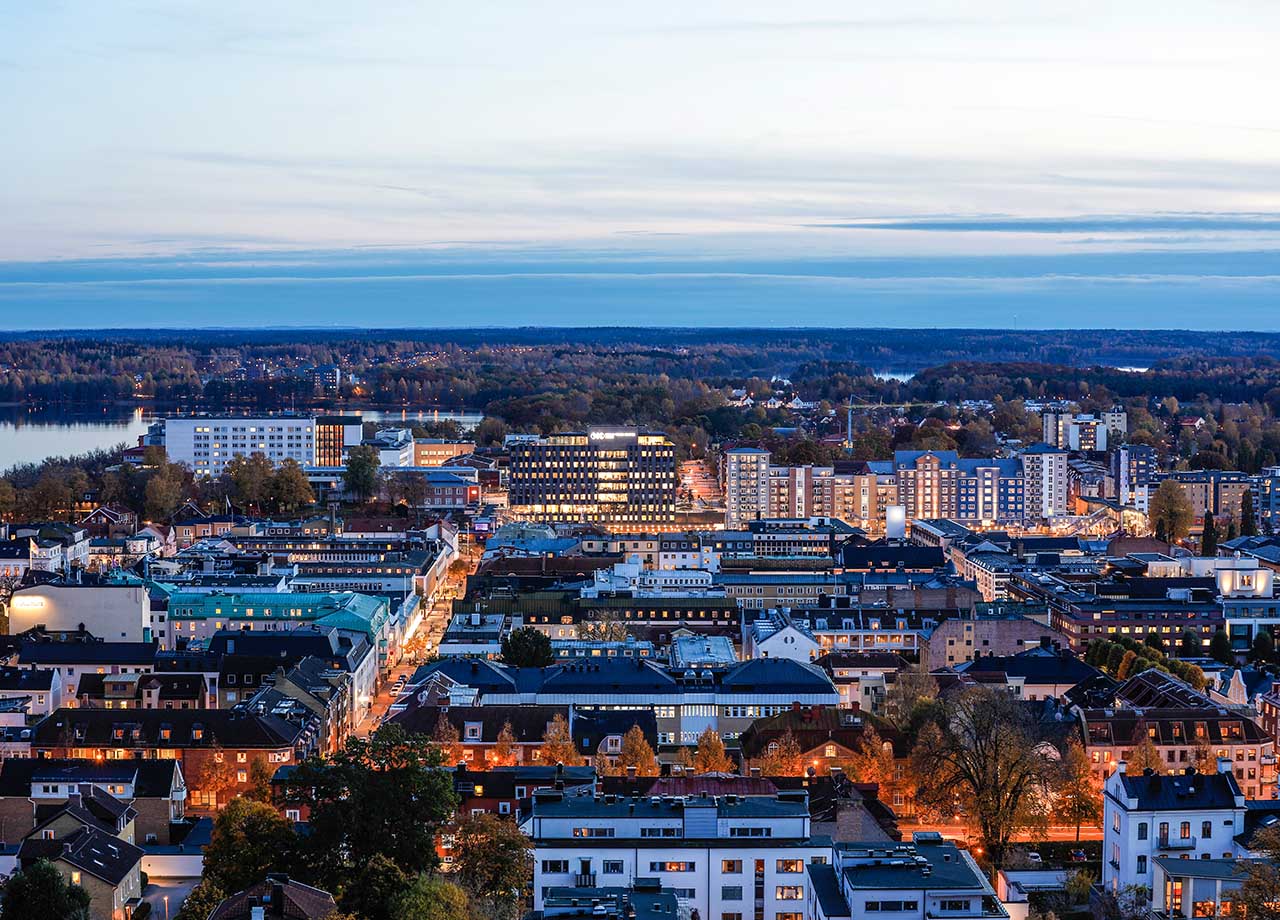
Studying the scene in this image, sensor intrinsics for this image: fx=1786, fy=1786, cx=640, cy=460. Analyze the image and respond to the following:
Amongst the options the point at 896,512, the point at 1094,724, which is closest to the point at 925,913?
the point at 1094,724

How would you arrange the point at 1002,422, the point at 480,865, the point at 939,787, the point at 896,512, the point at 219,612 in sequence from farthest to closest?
1. the point at 1002,422
2. the point at 896,512
3. the point at 219,612
4. the point at 939,787
5. the point at 480,865

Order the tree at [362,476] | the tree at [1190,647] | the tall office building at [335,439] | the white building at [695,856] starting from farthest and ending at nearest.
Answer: the tall office building at [335,439]
the tree at [362,476]
the tree at [1190,647]
the white building at [695,856]

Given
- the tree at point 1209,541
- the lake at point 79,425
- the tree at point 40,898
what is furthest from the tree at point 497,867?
the lake at point 79,425

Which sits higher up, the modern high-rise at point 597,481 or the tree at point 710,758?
the modern high-rise at point 597,481

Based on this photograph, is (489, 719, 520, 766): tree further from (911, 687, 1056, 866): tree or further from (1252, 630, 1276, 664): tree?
(1252, 630, 1276, 664): tree

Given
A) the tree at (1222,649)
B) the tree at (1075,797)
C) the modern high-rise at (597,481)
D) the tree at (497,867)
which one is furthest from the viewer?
the modern high-rise at (597,481)

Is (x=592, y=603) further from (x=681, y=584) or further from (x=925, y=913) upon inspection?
(x=925, y=913)

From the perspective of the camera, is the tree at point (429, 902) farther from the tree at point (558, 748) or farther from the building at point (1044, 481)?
the building at point (1044, 481)
